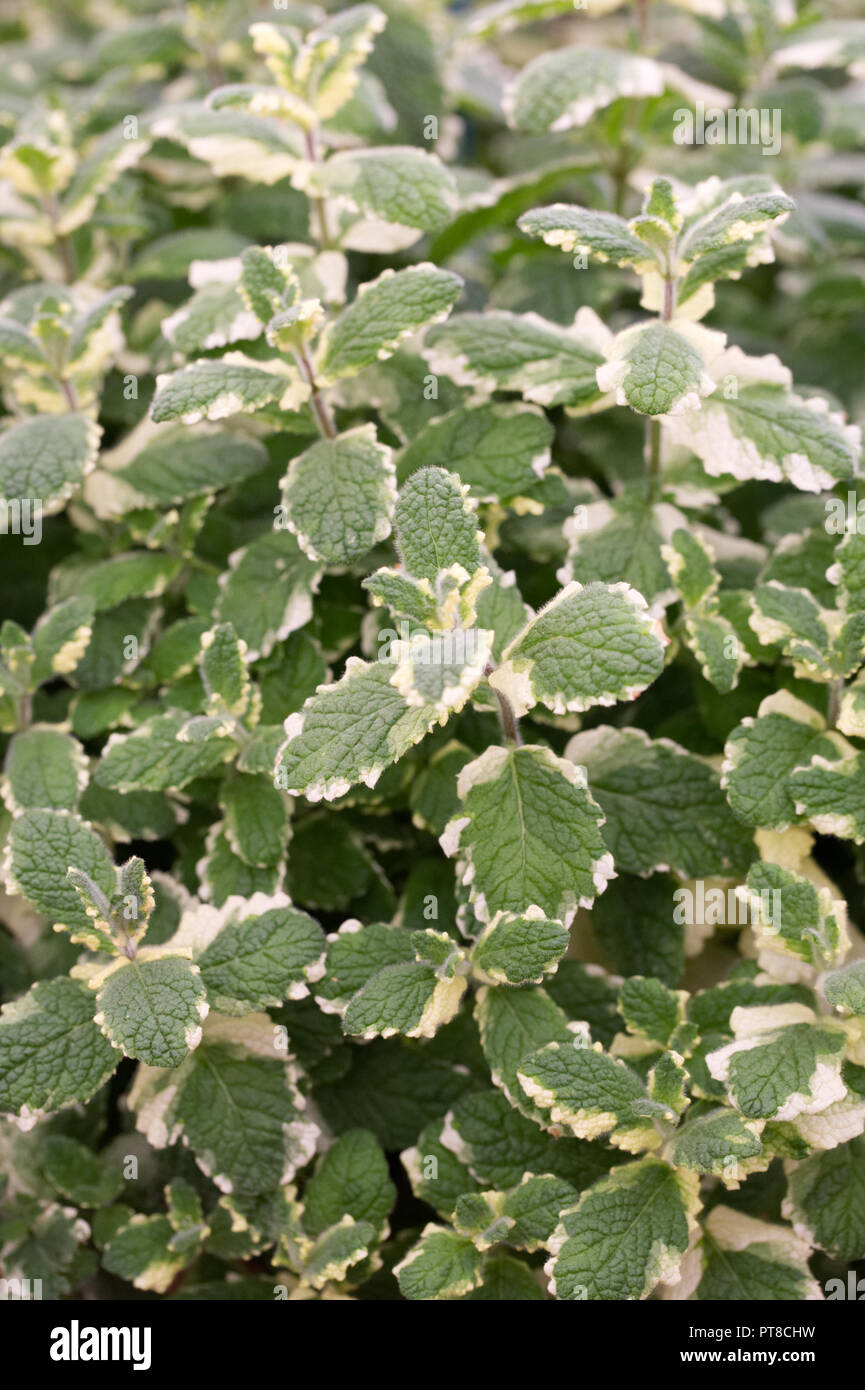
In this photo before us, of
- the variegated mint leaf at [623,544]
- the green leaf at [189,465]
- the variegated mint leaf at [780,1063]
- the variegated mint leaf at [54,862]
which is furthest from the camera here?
the green leaf at [189,465]

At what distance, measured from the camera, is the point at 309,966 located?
98 centimetres

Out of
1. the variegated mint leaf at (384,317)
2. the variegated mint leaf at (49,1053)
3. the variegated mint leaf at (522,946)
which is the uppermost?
the variegated mint leaf at (384,317)

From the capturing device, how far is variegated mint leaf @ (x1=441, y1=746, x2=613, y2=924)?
944 mm

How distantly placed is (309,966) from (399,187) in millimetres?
710

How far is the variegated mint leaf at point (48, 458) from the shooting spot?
1.11 meters

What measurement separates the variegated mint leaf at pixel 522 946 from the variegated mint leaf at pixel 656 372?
1.27 ft

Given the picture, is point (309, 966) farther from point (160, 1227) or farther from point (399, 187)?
point (399, 187)

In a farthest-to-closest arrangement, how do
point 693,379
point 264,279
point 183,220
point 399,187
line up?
point 183,220
point 399,187
point 264,279
point 693,379

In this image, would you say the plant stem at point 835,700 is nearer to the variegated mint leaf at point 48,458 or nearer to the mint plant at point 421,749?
the mint plant at point 421,749

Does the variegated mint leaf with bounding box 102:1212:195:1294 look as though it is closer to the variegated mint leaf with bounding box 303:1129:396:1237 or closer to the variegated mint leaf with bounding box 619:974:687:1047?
the variegated mint leaf with bounding box 303:1129:396:1237

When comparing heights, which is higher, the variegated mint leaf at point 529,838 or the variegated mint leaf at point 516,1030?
the variegated mint leaf at point 529,838

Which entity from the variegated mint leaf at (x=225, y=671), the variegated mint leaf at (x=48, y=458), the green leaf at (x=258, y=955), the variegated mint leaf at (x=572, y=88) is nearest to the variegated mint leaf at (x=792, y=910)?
the green leaf at (x=258, y=955)

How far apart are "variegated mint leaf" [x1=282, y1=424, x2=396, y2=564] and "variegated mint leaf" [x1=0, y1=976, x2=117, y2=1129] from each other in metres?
0.41

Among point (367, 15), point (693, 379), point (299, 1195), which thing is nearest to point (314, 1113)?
point (299, 1195)
